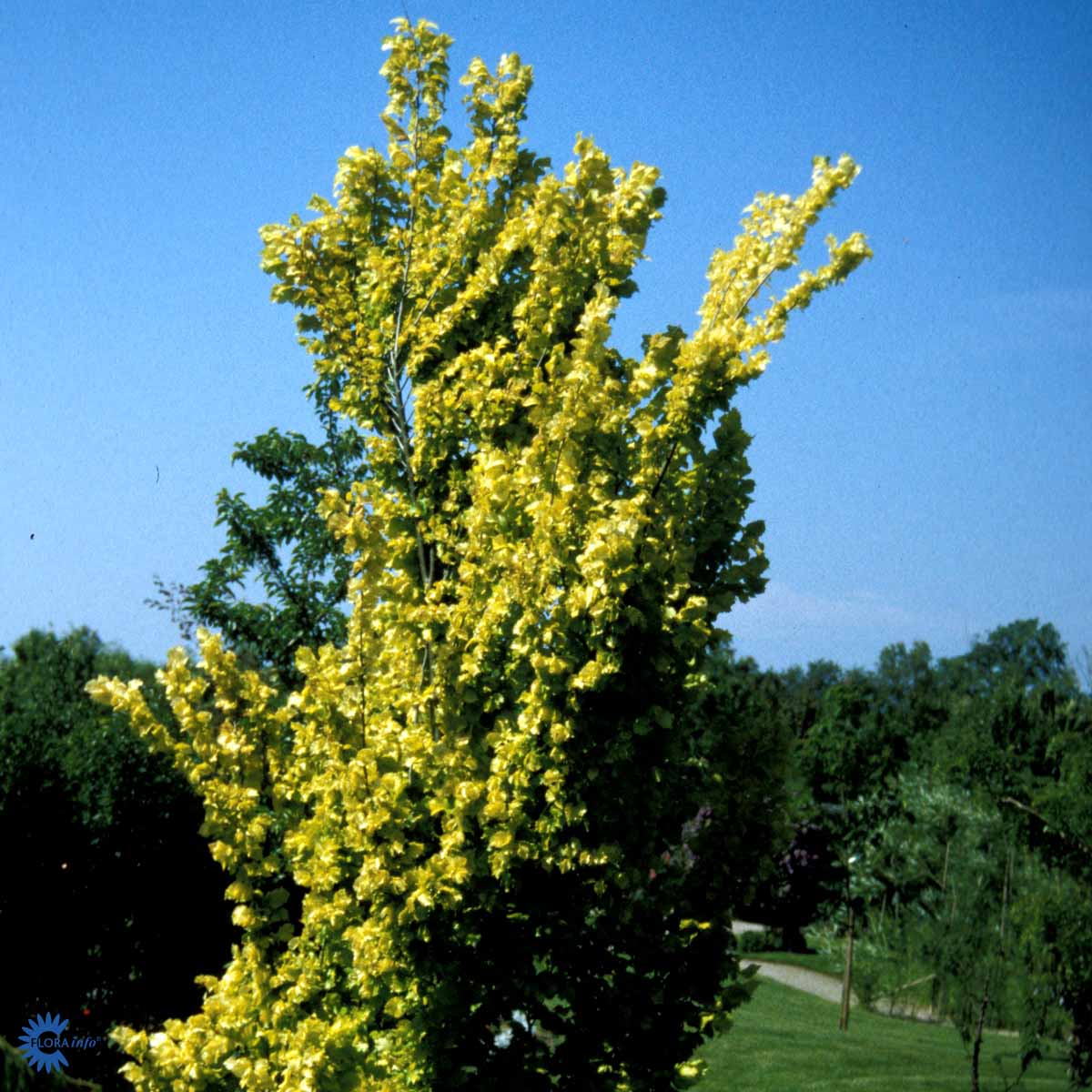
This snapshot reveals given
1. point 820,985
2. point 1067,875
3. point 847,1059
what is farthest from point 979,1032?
point 820,985

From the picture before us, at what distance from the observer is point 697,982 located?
4598mm

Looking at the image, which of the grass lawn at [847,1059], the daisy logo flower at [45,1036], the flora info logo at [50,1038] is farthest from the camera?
the grass lawn at [847,1059]

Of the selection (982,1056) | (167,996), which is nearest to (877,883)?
(982,1056)

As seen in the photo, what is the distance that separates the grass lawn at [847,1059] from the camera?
1504 centimetres

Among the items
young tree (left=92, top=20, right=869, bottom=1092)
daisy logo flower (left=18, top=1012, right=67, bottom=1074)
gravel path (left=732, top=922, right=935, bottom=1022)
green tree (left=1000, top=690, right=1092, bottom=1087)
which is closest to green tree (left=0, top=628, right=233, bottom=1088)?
daisy logo flower (left=18, top=1012, right=67, bottom=1074)

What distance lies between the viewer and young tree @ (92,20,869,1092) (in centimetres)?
404

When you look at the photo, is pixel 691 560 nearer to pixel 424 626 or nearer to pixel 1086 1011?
pixel 424 626

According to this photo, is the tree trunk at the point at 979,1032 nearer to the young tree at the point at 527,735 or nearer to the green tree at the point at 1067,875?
the green tree at the point at 1067,875

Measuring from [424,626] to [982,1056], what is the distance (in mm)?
18244

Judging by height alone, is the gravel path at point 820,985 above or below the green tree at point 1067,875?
below

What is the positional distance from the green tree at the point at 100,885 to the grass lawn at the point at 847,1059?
604 centimetres

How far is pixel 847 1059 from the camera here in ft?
54.7

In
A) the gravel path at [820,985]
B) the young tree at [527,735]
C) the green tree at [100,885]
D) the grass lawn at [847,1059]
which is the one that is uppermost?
the young tree at [527,735]

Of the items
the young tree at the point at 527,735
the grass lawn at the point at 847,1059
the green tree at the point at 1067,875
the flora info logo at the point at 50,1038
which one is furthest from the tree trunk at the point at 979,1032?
the young tree at the point at 527,735
